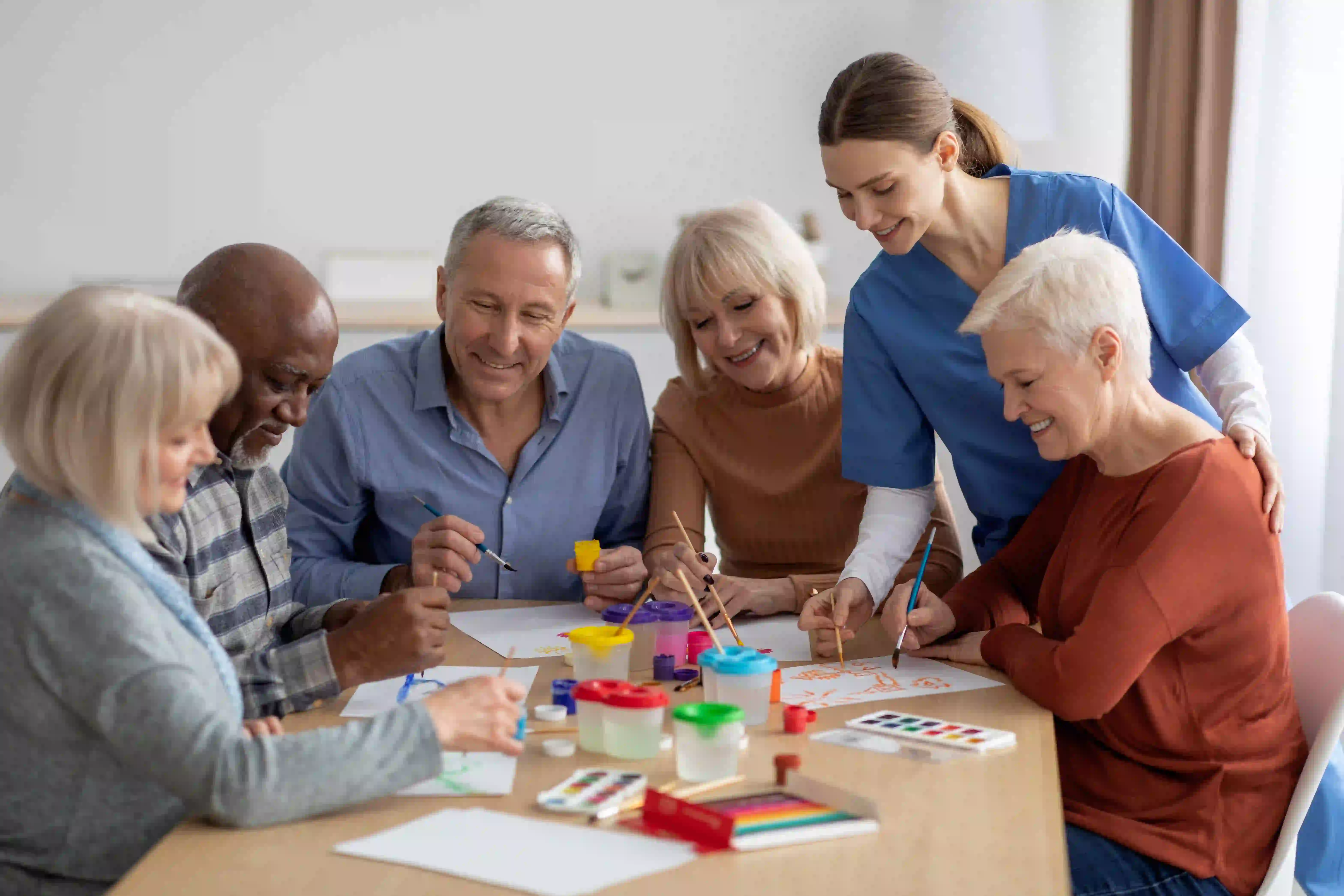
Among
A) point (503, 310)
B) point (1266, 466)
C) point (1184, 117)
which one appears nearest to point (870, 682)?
point (1266, 466)

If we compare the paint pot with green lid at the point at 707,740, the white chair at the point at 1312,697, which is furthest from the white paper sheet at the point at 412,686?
the white chair at the point at 1312,697

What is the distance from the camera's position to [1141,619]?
143 cm

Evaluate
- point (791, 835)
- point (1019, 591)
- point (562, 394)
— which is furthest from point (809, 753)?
point (562, 394)

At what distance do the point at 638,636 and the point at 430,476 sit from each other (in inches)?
25.3

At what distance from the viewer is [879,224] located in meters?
1.86

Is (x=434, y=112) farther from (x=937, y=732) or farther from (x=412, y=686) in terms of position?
(x=937, y=732)

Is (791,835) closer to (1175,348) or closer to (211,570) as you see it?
(211,570)

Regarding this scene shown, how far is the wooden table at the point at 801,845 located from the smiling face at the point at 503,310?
3.02 feet

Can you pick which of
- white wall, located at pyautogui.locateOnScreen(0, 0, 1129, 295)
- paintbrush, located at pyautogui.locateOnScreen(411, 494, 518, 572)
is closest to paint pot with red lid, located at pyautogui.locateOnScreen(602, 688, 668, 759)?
paintbrush, located at pyautogui.locateOnScreen(411, 494, 518, 572)

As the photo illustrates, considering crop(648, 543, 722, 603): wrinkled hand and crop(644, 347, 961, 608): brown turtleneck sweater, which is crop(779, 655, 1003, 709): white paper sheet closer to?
crop(648, 543, 722, 603): wrinkled hand

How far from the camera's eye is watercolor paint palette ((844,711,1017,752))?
1.33 meters

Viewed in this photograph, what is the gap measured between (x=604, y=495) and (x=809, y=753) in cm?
104

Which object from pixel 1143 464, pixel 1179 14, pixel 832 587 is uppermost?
pixel 1179 14

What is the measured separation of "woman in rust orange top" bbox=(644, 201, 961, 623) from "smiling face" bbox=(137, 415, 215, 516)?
3.83ft
